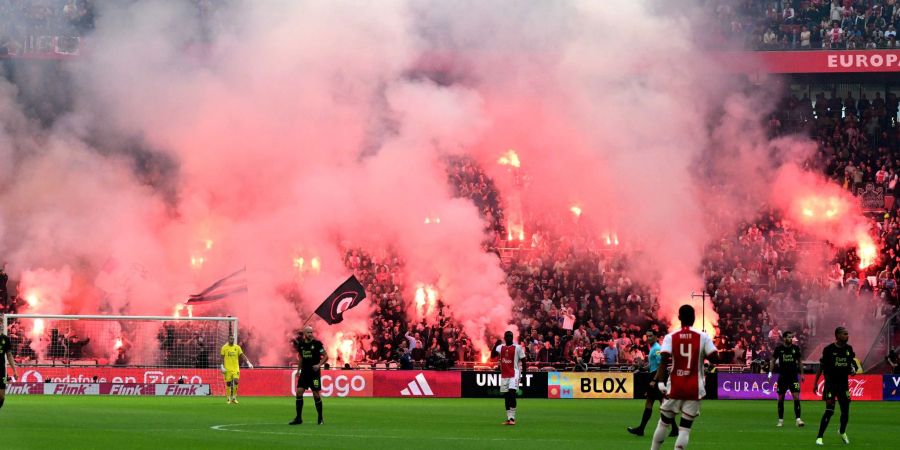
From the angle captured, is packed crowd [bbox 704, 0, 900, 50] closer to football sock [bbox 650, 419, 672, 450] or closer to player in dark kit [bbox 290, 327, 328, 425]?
player in dark kit [bbox 290, 327, 328, 425]

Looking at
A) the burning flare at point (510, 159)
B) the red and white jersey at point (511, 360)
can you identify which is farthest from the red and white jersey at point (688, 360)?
the burning flare at point (510, 159)

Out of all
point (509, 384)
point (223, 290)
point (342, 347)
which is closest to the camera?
point (509, 384)

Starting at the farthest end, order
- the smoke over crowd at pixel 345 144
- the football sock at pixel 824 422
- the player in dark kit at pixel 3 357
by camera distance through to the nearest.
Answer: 1. the smoke over crowd at pixel 345 144
2. the player in dark kit at pixel 3 357
3. the football sock at pixel 824 422

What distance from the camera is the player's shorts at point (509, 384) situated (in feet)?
76.7

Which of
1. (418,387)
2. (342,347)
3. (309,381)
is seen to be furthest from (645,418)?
(342,347)

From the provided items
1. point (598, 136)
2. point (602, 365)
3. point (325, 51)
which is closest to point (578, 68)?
point (598, 136)

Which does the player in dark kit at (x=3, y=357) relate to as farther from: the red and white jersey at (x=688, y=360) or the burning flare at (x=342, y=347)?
the burning flare at (x=342, y=347)

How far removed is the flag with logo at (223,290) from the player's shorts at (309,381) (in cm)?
1629

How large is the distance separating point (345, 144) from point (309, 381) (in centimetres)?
2268

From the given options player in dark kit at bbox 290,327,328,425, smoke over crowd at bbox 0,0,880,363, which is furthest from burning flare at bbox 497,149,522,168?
player in dark kit at bbox 290,327,328,425

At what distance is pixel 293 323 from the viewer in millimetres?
40219

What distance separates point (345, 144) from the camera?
1750 inches

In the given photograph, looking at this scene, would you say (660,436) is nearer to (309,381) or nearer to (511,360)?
(309,381)

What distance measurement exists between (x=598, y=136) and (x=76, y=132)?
17836mm
